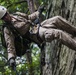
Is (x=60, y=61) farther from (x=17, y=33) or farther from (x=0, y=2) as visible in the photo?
(x=0, y=2)

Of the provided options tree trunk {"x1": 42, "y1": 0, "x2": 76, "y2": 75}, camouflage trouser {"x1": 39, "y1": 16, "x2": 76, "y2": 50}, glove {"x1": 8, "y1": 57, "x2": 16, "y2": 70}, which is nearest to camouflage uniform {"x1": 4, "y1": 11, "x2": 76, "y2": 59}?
camouflage trouser {"x1": 39, "y1": 16, "x2": 76, "y2": 50}

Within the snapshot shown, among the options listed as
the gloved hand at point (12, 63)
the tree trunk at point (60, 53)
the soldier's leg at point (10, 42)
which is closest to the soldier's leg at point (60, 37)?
the gloved hand at point (12, 63)

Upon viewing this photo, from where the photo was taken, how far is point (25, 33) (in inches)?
285

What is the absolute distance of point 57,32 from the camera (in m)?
5.97

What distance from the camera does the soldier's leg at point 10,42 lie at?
23.1 ft

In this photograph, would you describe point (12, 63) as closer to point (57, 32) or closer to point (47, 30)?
point (47, 30)

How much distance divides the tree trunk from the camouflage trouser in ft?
3.94

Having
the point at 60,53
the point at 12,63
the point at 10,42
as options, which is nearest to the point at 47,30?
the point at 12,63

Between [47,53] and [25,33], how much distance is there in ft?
4.97

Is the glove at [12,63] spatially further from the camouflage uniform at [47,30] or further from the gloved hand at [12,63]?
the camouflage uniform at [47,30]

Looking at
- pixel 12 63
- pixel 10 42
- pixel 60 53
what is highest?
pixel 10 42

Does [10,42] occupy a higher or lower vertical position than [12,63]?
higher

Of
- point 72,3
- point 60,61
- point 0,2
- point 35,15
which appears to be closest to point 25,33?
point 35,15

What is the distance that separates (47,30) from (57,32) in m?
0.28
